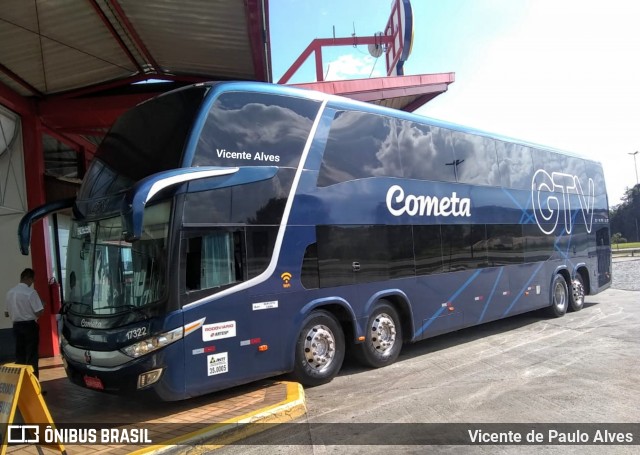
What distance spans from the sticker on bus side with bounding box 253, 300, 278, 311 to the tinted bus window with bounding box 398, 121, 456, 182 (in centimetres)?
359

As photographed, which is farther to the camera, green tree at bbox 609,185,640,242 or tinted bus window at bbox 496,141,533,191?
green tree at bbox 609,185,640,242

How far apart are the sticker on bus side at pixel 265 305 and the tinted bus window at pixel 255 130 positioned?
1820 mm

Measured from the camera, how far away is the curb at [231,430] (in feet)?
15.9

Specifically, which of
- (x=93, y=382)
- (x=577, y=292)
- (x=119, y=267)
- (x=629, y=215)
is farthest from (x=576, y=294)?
(x=629, y=215)

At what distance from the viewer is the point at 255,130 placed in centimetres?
677

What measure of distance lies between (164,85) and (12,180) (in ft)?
12.1

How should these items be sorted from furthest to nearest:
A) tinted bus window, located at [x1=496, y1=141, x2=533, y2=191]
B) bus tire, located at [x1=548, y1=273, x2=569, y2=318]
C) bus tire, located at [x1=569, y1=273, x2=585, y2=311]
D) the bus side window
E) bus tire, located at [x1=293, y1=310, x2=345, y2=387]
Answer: bus tire, located at [x1=569, y1=273, x2=585, y2=311]
bus tire, located at [x1=548, y1=273, x2=569, y2=318]
tinted bus window, located at [x1=496, y1=141, x2=533, y2=191]
bus tire, located at [x1=293, y1=310, x2=345, y2=387]
the bus side window

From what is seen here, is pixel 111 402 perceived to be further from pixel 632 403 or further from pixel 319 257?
pixel 632 403

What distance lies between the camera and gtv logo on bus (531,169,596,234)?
40.7ft

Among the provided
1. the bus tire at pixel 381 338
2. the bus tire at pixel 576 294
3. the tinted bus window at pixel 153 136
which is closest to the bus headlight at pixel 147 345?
the tinted bus window at pixel 153 136

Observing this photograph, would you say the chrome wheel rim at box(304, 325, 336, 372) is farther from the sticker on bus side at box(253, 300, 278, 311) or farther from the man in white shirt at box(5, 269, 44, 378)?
the man in white shirt at box(5, 269, 44, 378)

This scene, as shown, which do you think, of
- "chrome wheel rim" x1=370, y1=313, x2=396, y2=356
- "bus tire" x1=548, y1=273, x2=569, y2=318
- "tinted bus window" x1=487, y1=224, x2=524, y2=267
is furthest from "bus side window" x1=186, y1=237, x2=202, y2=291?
"bus tire" x1=548, y1=273, x2=569, y2=318

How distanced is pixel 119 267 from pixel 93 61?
557 cm

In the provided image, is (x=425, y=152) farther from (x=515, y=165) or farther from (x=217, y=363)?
(x=217, y=363)
